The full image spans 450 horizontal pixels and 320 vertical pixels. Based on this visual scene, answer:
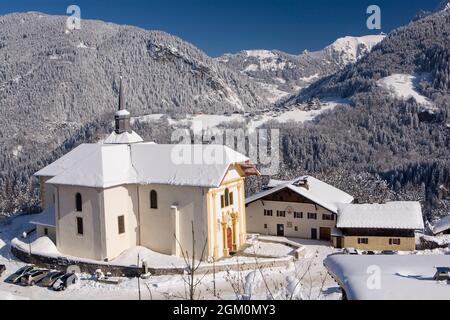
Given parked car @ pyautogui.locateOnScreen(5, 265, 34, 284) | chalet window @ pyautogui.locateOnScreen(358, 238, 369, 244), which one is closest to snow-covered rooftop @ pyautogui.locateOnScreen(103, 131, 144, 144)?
parked car @ pyautogui.locateOnScreen(5, 265, 34, 284)

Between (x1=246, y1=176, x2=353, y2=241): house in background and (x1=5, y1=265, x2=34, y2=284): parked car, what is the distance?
704 inches

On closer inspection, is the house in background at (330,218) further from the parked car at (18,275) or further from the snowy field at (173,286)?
the parked car at (18,275)

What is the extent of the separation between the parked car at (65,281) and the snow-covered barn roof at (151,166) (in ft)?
19.1

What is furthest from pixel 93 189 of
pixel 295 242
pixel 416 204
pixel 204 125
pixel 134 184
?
pixel 204 125

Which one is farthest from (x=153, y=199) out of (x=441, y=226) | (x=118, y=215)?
(x=441, y=226)

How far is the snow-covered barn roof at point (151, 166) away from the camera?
32688 millimetres

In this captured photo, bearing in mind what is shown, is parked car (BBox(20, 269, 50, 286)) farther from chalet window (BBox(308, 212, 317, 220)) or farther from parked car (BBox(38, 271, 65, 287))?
chalet window (BBox(308, 212, 317, 220))

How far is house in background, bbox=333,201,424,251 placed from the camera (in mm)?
36188

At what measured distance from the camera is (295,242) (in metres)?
38.2

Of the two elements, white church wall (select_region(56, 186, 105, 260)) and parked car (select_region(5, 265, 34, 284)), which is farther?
white church wall (select_region(56, 186, 105, 260))

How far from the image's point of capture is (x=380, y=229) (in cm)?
3656

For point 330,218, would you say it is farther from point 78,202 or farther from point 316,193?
point 78,202
